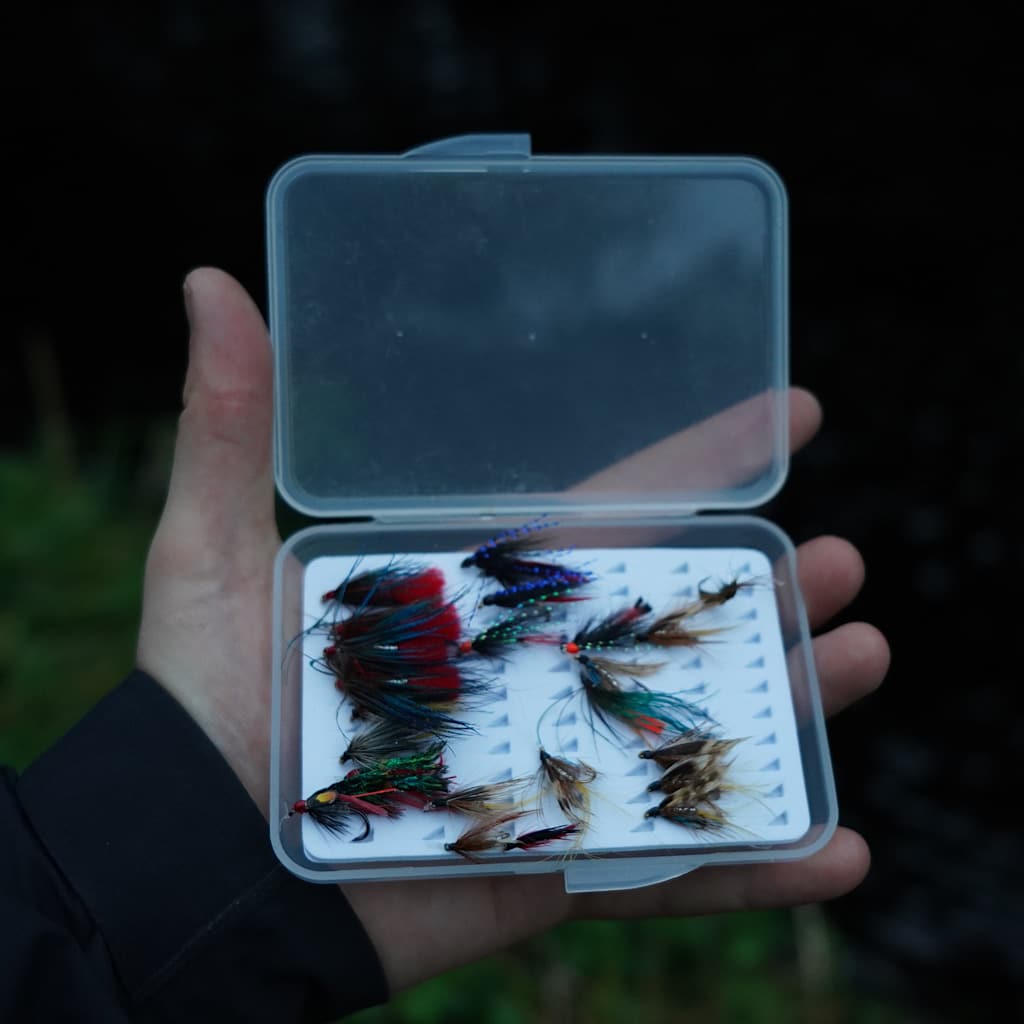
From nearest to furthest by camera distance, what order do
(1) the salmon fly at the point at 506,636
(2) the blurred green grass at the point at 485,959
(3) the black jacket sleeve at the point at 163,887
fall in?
1. (3) the black jacket sleeve at the point at 163,887
2. (1) the salmon fly at the point at 506,636
3. (2) the blurred green grass at the point at 485,959

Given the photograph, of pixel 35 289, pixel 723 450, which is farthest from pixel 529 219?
pixel 35 289

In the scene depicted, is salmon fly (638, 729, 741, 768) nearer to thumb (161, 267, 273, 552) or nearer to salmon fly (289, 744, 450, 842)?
salmon fly (289, 744, 450, 842)

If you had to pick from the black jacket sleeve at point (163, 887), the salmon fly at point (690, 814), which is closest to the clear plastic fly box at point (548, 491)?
the salmon fly at point (690, 814)

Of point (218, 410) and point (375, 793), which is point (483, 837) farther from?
point (218, 410)

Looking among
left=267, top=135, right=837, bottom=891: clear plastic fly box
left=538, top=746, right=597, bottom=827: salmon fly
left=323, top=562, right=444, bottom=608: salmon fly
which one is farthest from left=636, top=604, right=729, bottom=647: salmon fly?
left=323, top=562, right=444, bottom=608: salmon fly

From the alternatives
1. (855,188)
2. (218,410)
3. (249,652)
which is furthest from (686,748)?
(855,188)

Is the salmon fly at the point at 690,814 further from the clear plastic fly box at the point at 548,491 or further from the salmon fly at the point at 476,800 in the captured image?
the salmon fly at the point at 476,800

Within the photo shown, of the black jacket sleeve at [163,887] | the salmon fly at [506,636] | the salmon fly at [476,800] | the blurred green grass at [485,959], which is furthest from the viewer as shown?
the blurred green grass at [485,959]
